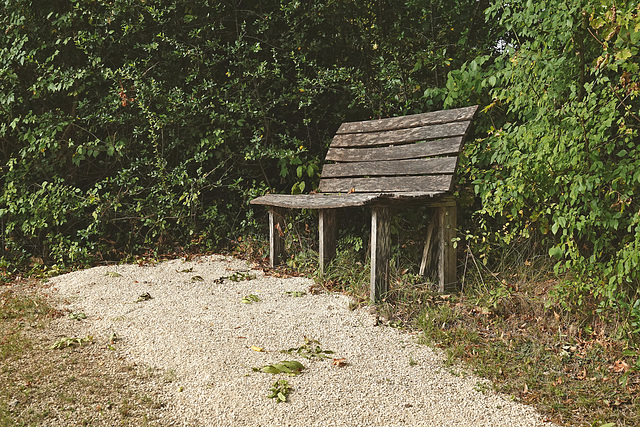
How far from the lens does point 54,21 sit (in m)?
5.54

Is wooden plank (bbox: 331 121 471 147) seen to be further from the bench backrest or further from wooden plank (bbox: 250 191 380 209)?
wooden plank (bbox: 250 191 380 209)

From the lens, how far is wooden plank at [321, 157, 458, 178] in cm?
436

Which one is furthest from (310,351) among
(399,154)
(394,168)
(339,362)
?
(399,154)

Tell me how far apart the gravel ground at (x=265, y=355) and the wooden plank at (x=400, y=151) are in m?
1.27

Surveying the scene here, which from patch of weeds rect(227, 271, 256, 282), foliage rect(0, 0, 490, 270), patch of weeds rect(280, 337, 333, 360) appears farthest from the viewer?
foliage rect(0, 0, 490, 270)

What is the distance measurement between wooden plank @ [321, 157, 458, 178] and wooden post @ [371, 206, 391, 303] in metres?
0.62

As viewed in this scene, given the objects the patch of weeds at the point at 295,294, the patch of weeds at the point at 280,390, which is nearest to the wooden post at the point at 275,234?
the patch of weeds at the point at 295,294

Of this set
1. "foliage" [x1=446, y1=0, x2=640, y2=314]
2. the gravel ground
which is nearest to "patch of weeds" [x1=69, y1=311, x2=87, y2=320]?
the gravel ground

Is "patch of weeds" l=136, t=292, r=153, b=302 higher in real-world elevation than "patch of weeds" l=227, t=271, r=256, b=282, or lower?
lower

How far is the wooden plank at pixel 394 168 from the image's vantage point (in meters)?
4.36

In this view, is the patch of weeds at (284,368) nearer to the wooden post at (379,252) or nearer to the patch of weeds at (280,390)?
the patch of weeds at (280,390)

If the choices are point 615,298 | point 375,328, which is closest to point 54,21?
point 375,328

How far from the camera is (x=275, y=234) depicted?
536 cm

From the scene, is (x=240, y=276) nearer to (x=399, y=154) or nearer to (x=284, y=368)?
(x=399, y=154)
